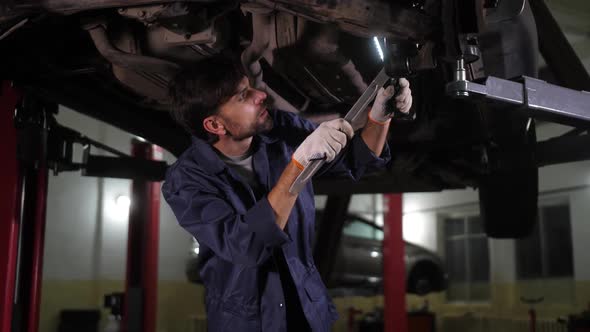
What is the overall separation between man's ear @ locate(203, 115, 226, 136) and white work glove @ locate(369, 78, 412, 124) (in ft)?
1.20

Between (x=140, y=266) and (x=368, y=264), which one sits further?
(x=368, y=264)

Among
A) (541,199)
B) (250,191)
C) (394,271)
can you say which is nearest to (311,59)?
(250,191)

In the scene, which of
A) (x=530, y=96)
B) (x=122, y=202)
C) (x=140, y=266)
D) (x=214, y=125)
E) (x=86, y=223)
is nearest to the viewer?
(x=530, y=96)

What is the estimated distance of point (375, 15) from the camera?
1.11m

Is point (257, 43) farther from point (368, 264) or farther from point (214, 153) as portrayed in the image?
point (368, 264)

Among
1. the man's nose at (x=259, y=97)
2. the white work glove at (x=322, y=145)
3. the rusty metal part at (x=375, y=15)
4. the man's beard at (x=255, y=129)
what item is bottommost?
the white work glove at (x=322, y=145)

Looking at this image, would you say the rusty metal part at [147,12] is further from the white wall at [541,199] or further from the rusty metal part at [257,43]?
the white wall at [541,199]

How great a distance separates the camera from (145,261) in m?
2.90

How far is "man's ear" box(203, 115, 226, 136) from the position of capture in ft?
4.44

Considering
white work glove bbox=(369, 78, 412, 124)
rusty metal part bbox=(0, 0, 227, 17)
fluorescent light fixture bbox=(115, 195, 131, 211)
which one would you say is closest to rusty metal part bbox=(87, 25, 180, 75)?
rusty metal part bbox=(0, 0, 227, 17)

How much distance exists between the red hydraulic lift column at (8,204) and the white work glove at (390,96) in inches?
42.4

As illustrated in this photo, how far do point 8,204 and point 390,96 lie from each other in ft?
3.76

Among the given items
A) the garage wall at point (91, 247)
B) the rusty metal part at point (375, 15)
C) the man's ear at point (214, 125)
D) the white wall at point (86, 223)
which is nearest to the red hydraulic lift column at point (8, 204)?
the man's ear at point (214, 125)

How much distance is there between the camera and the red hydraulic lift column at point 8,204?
5.22 ft
